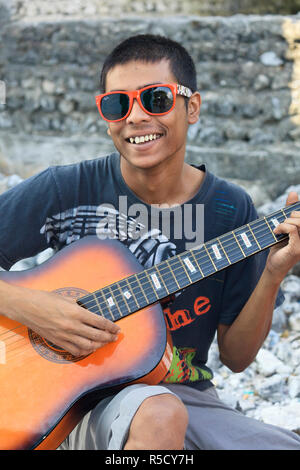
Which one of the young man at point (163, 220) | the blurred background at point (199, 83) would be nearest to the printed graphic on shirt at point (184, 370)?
the young man at point (163, 220)

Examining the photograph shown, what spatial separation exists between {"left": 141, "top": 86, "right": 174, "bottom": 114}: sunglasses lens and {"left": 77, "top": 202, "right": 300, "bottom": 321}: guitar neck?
0.53 m

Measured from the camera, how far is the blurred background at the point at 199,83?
171 inches

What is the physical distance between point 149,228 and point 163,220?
6 centimetres

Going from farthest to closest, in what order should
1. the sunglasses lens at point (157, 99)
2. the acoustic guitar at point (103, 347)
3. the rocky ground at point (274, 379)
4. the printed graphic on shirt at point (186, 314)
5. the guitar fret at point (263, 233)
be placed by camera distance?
the rocky ground at point (274, 379) → the printed graphic on shirt at point (186, 314) → the sunglasses lens at point (157, 99) → the guitar fret at point (263, 233) → the acoustic guitar at point (103, 347)

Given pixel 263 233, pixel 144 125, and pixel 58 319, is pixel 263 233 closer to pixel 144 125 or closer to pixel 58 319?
pixel 144 125

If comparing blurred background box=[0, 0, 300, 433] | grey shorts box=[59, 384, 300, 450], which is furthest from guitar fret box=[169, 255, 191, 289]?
blurred background box=[0, 0, 300, 433]

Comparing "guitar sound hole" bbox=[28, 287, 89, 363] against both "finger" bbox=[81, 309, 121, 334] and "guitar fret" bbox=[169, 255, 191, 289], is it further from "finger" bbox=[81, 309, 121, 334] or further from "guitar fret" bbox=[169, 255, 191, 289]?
"guitar fret" bbox=[169, 255, 191, 289]

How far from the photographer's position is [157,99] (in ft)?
6.05

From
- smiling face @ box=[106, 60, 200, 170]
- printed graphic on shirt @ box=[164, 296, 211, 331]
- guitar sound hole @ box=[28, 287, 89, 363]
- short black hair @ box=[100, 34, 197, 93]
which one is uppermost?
short black hair @ box=[100, 34, 197, 93]

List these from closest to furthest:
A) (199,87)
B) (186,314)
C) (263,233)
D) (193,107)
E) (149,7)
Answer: (263,233) < (186,314) < (193,107) < (199,87) < (149,7)

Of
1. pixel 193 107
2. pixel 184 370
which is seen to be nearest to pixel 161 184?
pixel 193 107

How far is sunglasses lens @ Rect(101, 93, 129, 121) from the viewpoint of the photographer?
185 cm

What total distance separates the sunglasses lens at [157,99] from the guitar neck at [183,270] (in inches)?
20.9

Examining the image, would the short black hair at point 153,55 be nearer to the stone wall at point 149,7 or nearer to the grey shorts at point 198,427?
the grey shorts at point 198,427
